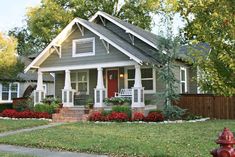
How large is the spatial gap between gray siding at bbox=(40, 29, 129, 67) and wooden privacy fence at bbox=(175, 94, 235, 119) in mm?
4535

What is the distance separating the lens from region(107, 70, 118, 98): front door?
2175 centimetres

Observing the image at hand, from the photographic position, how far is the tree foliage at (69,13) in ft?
119

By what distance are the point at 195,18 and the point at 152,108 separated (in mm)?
11997

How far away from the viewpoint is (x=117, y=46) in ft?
60.6

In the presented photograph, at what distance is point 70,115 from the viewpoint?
19281mm

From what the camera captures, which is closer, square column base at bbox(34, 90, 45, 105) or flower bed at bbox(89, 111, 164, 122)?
flower bed at bbox(89, 111, 164, 122)

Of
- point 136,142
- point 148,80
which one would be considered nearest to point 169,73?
point 148,80

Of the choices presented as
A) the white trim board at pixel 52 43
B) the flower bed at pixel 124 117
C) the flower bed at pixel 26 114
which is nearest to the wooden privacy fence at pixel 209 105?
the flower bed at pixel 124 117

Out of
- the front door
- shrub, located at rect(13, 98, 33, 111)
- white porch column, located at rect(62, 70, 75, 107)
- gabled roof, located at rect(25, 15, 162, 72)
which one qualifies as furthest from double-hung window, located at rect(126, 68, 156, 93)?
shrub, located at rect(13, 98, 33, 111)

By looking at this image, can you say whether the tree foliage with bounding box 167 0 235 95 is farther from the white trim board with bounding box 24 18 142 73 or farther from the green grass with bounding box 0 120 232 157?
the white trim board with bounding box 24 18 142 73

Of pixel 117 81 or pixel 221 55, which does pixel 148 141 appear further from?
pixel 117 81

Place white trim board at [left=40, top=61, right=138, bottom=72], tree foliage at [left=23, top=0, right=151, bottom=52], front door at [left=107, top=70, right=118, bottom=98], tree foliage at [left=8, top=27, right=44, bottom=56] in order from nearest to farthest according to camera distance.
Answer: white trim board at [left=40, top=61, right=138, bottom=72] → front door at [left=107, top=70, right=118, bottom=98] → tree foliage at [left=23, top=0, right=151, bottom=52] → tree foliage at [left=8, top=27, right=44, bottom=56]

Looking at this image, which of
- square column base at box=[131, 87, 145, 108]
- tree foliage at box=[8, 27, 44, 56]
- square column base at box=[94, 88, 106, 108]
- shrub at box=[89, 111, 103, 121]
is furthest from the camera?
tree foliage at box=[8, 27, 44, 56]

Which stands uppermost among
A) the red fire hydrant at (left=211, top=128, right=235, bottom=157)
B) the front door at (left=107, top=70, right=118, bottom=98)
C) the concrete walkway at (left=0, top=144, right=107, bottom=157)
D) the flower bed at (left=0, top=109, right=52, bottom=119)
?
the front door at (left=107, top=70, right=118, bottom=98)
